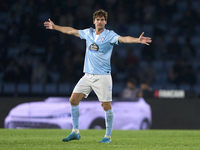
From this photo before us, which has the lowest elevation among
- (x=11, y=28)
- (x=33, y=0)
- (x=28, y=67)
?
(x=28, y=67)

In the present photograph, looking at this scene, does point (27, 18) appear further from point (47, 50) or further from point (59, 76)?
point (59, 76)

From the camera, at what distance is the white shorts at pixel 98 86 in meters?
6.75

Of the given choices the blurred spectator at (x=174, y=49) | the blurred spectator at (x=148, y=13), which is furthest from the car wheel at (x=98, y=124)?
the blurred spectator at (x=148, y=13)

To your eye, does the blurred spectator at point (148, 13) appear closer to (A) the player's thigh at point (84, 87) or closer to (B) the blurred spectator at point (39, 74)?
(B) the blurred spectator at point (39, 74)

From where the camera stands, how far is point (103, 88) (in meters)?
6.76

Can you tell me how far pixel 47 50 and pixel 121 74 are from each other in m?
2.73

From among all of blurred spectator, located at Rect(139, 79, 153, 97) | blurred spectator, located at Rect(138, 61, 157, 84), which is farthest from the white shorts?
blurred spectator, located at Rect(138, 61, 157, 84)

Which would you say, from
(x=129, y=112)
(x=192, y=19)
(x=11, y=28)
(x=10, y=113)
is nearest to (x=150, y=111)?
(x=129, y=112)

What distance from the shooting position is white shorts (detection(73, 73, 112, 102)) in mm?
6750

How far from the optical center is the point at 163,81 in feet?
48.4

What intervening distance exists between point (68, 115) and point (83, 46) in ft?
16.4

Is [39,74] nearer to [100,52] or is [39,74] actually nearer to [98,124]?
[98,124]

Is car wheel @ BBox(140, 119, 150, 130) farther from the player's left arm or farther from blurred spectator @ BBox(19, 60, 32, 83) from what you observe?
the player's left arm

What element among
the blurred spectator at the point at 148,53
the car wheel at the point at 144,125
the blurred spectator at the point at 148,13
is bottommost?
the car wheel at the point at 144,125
